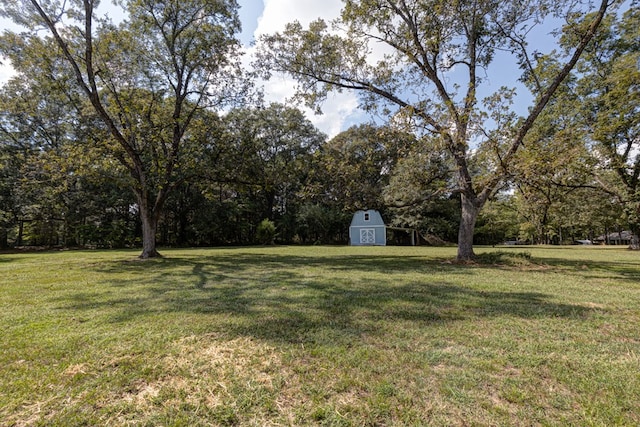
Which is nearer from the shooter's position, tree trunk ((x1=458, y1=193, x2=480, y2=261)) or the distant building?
tree trunk ((x1=458, y1=193, x2=480, y2=261))

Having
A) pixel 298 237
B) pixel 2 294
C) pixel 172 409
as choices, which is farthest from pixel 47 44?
pixel 298 237

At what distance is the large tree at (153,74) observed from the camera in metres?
11.6

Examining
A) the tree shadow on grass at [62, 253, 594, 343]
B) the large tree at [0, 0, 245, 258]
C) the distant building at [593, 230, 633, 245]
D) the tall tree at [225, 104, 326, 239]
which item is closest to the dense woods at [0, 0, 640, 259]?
the large tree at [0, 0, 245, 258]

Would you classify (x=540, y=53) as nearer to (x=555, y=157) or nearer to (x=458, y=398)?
(x=555, y=157)

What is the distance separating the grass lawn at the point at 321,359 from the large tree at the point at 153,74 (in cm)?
811

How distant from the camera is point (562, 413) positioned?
187cm

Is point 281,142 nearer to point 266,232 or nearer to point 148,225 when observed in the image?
point 266,232

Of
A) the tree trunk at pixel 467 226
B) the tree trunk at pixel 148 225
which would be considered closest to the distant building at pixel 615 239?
the tree trunk at pixel 467 226

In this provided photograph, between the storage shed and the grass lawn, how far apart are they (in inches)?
1061

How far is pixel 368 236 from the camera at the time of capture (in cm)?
3250

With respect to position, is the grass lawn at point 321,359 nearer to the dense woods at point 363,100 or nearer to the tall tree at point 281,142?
the dense woods at point 363,100

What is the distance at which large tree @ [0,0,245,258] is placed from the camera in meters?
11.6

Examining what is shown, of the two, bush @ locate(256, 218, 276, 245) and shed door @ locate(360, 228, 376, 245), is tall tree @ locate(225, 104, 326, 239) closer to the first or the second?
bush @ locate(256, 218, 276, 245)

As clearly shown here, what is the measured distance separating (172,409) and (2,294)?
593 cm
